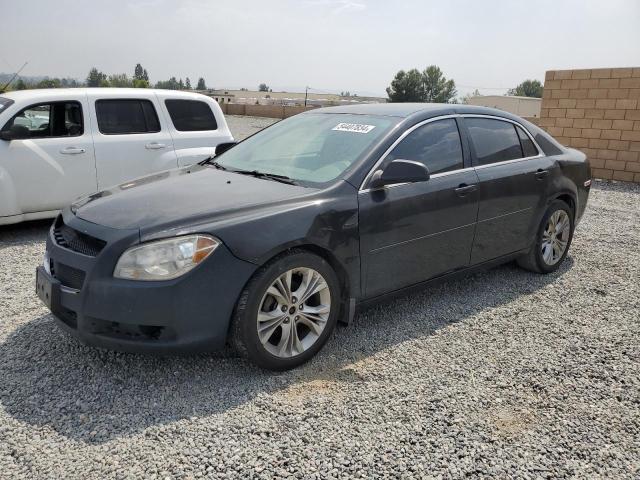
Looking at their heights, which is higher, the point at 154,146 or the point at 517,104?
the point at 517,104

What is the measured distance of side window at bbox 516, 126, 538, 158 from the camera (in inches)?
194

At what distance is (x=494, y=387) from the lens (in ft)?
10.7

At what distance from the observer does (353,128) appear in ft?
13.4

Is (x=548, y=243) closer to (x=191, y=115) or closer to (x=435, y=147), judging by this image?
(x=435, y=147)

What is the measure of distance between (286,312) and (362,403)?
68 cm

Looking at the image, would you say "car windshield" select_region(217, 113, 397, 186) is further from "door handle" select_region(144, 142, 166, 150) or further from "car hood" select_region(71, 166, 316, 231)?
"door handle" select_region(144, 142, 166, 150)

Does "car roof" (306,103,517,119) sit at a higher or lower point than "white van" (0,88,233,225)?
higher

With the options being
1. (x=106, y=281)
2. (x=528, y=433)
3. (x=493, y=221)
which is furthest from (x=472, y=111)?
(x=106, y=281)

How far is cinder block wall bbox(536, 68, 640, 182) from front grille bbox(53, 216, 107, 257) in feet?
36.8

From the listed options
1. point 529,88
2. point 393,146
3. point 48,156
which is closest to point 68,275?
point 393,146

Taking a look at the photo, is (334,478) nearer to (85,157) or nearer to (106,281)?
(106,281)

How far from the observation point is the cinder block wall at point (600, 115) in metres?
11.0

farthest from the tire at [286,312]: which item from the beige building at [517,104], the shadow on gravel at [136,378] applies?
the beige building at [517,104]

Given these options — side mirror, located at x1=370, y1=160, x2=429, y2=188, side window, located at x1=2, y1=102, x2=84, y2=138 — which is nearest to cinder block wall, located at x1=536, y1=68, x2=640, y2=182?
side mirror, located at x1=370, y1=160, x2=429, y2=188
